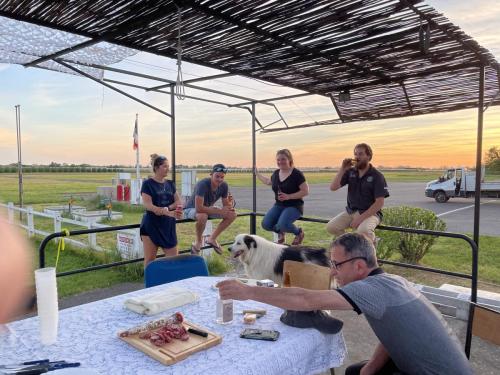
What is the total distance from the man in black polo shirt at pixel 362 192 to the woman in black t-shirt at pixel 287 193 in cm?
49

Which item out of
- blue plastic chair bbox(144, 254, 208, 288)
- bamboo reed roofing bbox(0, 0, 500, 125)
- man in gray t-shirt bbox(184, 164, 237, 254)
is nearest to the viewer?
bamboo reed roofing bbox(0, 0, 500, 125)

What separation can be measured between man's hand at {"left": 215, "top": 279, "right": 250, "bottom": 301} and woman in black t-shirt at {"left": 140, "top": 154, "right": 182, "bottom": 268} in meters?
2.60

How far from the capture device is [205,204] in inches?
212

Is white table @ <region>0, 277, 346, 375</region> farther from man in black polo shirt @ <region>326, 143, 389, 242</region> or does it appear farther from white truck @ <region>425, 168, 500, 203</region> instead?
white truck @ <region>425, 168, 500, 203</region>

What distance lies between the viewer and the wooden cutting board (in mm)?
1562

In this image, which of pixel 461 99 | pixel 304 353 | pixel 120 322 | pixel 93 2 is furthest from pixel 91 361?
pixel 461 99

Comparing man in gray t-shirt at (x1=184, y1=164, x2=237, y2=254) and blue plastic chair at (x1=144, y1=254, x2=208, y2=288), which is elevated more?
man in gray t-shirt at (x1=184, y1=164, x2=237, y2=254)

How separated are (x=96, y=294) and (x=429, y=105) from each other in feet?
20.1

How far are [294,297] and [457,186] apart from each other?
26.2 metres

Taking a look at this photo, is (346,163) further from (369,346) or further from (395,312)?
(395,312)

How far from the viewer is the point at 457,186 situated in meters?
24.2

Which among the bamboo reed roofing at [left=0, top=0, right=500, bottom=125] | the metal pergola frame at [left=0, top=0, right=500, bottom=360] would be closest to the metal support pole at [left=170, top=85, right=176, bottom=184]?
the metal pergola frame at [left=0, top=0, right=500, bottom=360]

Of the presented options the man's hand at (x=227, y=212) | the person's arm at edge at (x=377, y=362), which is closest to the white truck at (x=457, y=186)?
the man's hand at (x=227, y=212)

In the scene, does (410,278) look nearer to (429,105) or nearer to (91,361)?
(429,105)
